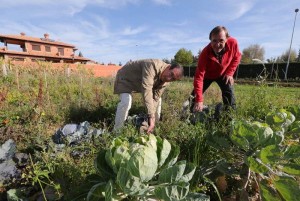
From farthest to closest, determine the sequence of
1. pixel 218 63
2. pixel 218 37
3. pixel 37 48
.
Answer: pixel 37 48 < pixel 218 63 < pixel 218 37

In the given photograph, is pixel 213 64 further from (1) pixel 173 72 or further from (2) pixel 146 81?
(2) pixel 146 81

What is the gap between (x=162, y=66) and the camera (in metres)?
3.39

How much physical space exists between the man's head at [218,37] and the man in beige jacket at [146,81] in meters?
0.58

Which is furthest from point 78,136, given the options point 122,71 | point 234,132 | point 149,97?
point 234,132

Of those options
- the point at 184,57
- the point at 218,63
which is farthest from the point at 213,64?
the point at 184,57

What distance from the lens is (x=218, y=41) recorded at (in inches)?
126

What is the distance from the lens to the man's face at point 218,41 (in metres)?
3.15

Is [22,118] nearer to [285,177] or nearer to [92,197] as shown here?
[92,197]

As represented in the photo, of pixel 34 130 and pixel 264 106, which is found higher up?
pixel 264 106

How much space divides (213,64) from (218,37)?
1.70 ft

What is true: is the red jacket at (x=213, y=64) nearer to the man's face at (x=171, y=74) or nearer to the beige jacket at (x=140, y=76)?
the man's face at (x=171, y=74)

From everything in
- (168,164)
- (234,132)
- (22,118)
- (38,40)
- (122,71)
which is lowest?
(22,118)

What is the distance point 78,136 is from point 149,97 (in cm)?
104

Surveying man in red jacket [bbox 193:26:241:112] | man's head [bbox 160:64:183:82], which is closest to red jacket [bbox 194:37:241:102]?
man in red jacket [bbox 193:26:241:112]
